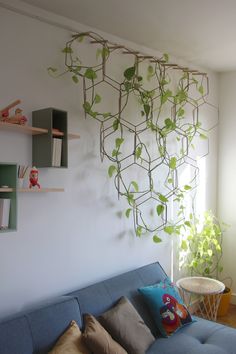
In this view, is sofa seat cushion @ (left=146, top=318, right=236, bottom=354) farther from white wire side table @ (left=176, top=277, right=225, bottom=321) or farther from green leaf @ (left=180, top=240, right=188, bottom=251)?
green leaf @ (left=180, top=240, right=188, bottom=251)

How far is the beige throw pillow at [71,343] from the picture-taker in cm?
196

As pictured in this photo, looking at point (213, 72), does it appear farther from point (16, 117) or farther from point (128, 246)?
point (16, 117)

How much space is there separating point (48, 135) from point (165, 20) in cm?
122

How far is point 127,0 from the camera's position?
7.72ft

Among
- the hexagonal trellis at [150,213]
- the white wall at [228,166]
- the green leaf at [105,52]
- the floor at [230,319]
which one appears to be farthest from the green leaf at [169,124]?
the floor at [230,319]

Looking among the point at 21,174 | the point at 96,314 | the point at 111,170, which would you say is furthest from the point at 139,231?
the point at 21,174

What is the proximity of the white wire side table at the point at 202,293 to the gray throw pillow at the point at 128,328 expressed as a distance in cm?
81

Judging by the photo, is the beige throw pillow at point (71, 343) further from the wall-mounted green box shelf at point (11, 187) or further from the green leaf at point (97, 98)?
the green leaf at point (97, 98)

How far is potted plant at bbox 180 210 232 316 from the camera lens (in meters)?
3.78

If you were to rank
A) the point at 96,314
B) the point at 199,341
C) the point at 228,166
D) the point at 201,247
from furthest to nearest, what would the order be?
the point at 228,166
the point at 201,247
the point at 199,341
the point at 96,314

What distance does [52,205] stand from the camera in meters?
2.53

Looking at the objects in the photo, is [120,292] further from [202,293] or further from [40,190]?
[40,190]

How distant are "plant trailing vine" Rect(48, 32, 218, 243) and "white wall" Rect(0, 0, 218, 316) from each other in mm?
106

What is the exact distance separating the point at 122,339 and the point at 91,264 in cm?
66
